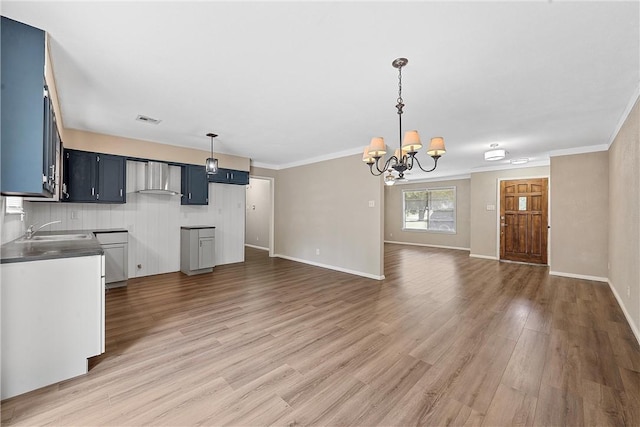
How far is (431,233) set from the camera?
375 inches

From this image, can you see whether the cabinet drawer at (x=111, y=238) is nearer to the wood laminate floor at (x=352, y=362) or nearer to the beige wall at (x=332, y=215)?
the wood laminate floor at (x=352, y=362)

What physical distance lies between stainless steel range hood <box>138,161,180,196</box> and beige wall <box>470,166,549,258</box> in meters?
7.54

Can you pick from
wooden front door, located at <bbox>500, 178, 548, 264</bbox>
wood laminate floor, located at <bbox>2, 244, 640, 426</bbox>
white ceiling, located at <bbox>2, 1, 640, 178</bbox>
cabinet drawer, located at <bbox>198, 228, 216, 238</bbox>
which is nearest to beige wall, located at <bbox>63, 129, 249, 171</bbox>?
white ceiling, located at <bbox>2, 1, 640, 178</bbox>

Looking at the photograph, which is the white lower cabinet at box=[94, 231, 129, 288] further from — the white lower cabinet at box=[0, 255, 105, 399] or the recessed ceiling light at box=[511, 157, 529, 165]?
the recessed ceiling light at box=[511, 157, 529, 165]

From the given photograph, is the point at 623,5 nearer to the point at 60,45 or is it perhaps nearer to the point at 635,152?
the point at 635,152

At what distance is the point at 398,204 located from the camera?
1046cm

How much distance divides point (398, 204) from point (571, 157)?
5.62m

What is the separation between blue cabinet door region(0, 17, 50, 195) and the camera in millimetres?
1826

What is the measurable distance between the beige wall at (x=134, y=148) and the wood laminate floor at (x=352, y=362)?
94.1 inches

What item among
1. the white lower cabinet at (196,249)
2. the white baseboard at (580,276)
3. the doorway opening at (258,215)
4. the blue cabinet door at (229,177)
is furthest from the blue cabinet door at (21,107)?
the white baseboard at (580,276)

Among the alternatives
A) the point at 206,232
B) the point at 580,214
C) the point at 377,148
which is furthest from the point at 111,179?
the point at 580,214

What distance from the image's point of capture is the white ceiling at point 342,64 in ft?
5.76

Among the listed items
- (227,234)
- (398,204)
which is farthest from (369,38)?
(398,204)

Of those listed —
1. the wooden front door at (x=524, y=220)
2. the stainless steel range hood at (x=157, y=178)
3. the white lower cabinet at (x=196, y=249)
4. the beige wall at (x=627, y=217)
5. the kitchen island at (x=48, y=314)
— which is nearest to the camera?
the kitchen island at (x=48, y=314)
